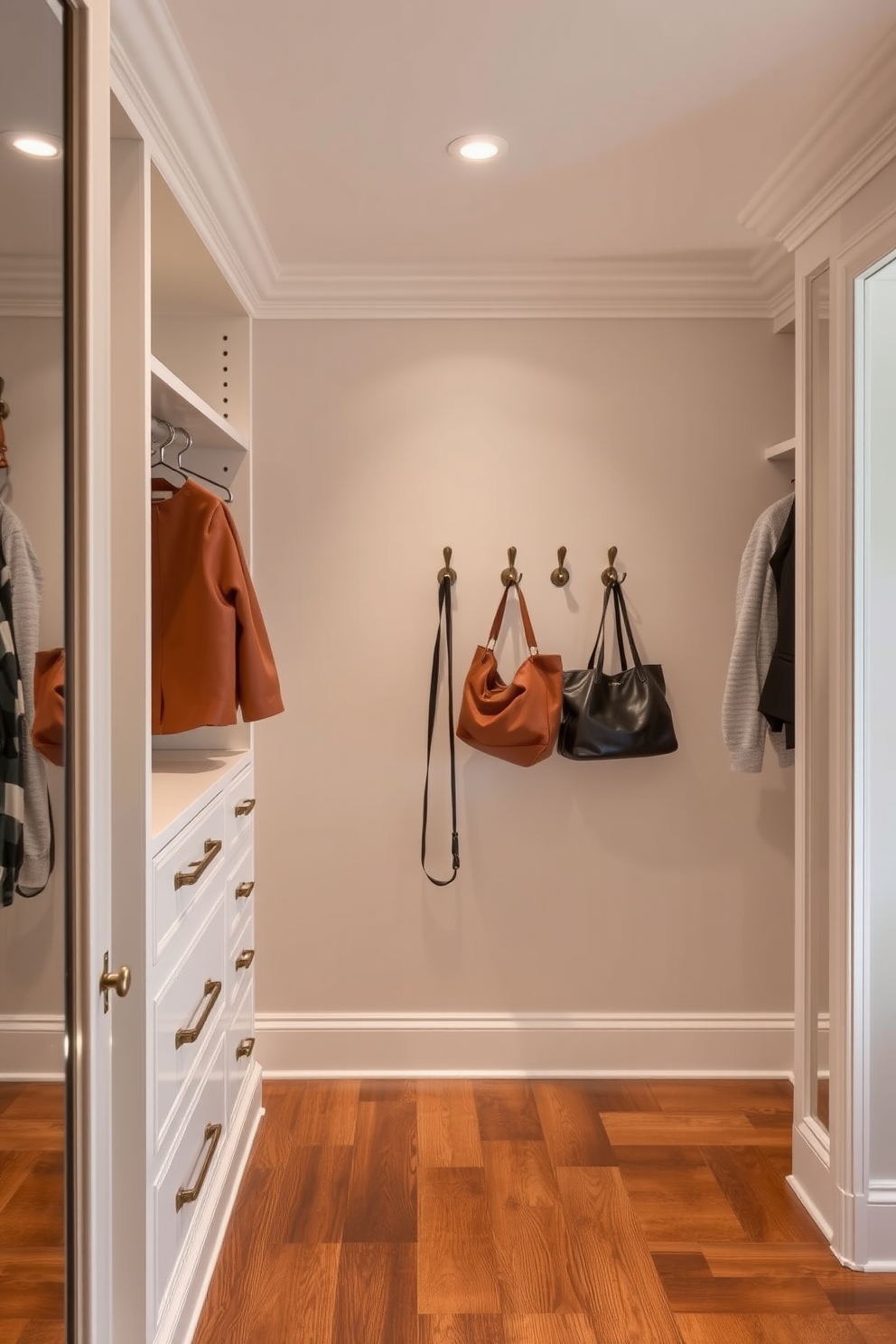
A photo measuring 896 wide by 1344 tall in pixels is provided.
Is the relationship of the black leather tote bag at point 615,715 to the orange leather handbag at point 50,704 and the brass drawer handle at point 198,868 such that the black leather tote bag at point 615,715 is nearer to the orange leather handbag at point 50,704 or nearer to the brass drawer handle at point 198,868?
the brass drawer handle at point 198,868

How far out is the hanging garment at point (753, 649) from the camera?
2779 mm

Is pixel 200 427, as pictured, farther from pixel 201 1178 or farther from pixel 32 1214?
pixel 32 1214

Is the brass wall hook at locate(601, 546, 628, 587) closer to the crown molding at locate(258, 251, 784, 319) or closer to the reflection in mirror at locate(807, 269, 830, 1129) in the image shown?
the crown molding at locate(258, 251, 784, 319)

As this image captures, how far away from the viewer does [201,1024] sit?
2.12m

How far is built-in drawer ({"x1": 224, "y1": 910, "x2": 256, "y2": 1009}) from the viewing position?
8.22ft

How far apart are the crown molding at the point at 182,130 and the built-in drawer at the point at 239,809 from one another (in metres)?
1.26

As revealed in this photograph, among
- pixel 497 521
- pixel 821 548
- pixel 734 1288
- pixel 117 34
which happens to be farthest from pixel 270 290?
pixel 734 1288

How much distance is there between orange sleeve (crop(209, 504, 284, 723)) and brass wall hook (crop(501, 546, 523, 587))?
934 mm

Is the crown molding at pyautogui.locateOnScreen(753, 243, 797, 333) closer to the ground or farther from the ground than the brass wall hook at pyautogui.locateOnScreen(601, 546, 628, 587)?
farther from the ground

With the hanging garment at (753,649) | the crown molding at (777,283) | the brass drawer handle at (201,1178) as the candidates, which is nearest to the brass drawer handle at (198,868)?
the brass drawer handle at (201,1178)

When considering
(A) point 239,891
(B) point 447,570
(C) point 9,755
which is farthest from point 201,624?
(C) point 9,755

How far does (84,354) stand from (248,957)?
1907 mm

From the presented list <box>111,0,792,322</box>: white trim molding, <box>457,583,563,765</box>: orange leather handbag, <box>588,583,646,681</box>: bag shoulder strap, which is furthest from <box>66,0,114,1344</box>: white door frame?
<box>588,583,646,681</box>: bag shoulder strap

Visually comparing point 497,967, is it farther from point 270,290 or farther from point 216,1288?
point 270,290
